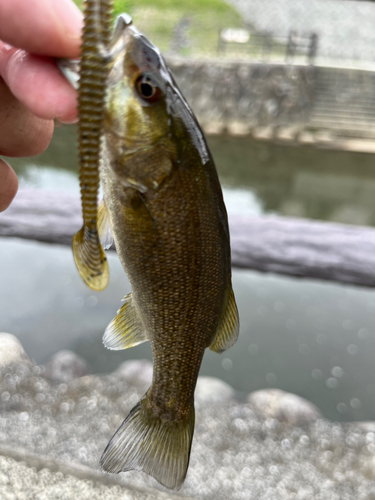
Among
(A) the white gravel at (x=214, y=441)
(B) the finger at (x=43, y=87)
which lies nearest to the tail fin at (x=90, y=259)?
(B) the finger at (x=43, y=87)

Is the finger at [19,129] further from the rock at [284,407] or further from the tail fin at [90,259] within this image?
the rock at [284,407]

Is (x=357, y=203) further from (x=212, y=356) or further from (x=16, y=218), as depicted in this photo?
(x=16, y=218)

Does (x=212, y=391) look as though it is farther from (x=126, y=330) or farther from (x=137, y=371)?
(x=126, y=330)

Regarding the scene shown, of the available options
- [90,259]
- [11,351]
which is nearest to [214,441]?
[11,351]

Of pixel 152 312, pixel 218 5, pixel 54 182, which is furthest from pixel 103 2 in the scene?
pixel 218 5

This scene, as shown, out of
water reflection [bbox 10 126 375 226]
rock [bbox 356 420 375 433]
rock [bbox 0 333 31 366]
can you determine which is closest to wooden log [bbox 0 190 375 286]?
rock [bbox 0 333 31 366]

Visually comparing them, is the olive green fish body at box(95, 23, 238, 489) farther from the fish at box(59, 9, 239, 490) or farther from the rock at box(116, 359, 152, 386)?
the rock at box(116, 359, 152, 386)

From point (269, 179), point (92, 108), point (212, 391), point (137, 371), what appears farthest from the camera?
point (269, 179)
